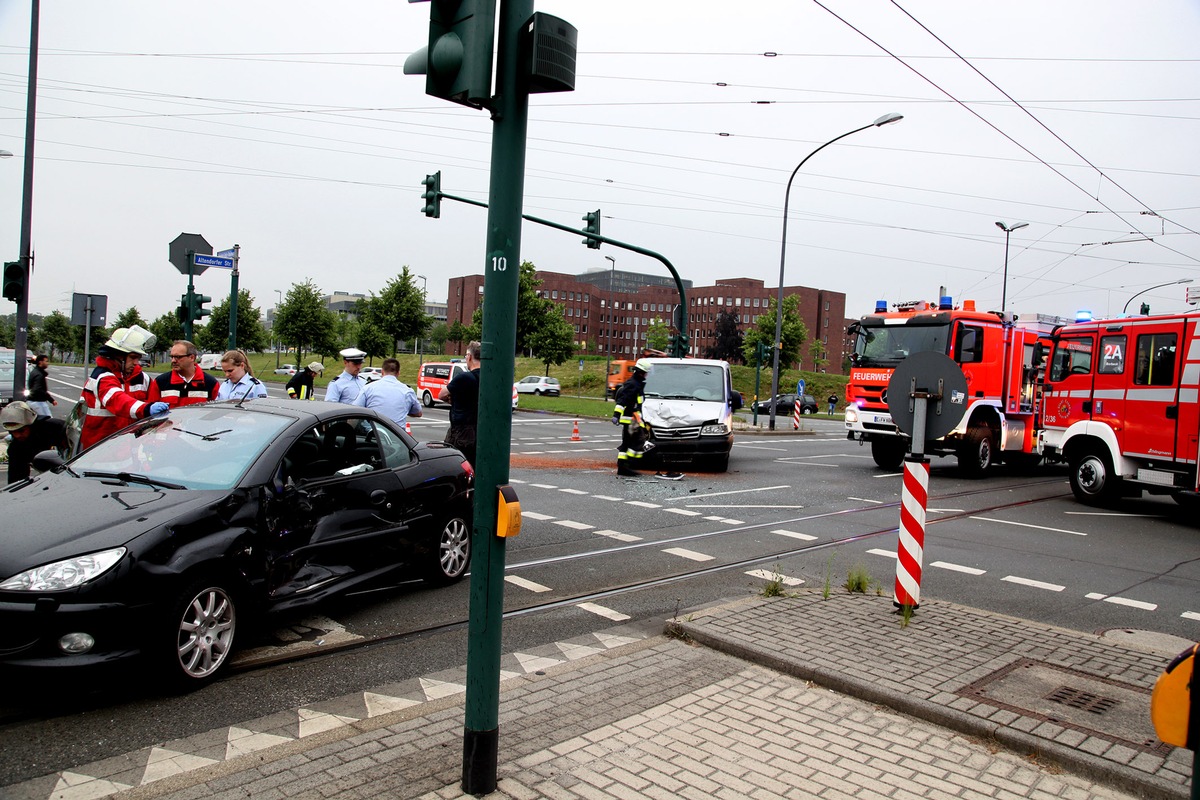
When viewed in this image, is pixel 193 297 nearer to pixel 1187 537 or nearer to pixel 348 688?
pixel 348 688

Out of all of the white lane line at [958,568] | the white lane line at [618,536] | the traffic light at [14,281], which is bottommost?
the white lane line at [618,536]

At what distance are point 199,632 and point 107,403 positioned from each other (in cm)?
335

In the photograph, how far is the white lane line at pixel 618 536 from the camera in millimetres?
9281

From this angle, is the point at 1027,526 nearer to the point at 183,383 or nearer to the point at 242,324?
the point at 183,383

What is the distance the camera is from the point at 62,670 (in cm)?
401

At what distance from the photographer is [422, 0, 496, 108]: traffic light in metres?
3.17

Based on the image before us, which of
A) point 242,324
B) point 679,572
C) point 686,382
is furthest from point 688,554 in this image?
point 242,324

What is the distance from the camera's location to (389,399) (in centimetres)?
954

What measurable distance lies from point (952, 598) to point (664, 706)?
3.96m

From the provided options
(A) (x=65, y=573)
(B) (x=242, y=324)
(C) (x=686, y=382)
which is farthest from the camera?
(B) (x=242, y=324)

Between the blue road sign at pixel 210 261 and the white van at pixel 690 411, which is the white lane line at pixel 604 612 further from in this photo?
the blue road sign at pixel 210 261

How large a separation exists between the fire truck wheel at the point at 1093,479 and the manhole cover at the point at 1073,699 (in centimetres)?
993

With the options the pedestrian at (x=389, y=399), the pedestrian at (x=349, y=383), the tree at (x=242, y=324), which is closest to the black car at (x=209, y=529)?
the pedestrian at (x=389, y=399)

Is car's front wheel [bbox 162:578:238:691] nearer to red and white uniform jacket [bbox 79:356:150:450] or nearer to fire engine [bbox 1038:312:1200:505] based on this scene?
red and white uniform jacket [bbox 79:356:150:450]
